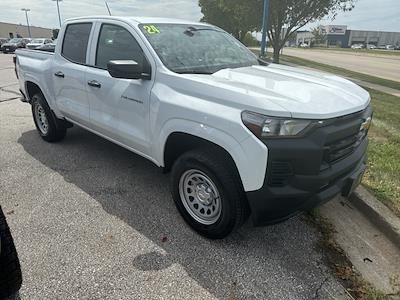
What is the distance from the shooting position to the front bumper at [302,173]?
2.41 metres

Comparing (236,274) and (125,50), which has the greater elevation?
(125,50)

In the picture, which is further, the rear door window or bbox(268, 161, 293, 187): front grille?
the rear door window

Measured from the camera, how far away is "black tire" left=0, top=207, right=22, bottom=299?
6.72ft

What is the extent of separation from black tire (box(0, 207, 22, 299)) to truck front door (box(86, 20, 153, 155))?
160cm

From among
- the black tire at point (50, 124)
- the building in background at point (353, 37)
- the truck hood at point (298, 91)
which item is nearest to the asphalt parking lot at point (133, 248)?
the black tire at point (50, 124)

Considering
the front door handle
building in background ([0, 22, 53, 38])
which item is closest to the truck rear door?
the front door handle

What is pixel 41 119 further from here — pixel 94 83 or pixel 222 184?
pixel 222 184

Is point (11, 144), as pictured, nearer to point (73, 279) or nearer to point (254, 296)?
point (73, 279)

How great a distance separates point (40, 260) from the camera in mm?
2777

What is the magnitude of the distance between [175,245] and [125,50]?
2079 millimetres

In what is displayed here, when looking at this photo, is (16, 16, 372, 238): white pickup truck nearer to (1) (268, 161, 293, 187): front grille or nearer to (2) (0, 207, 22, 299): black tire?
(1) (268, 161, 293, 187): front grille

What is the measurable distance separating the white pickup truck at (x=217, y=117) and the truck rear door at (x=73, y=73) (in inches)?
1.0

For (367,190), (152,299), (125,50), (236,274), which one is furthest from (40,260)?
(367,190)

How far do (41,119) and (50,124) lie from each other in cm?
41
